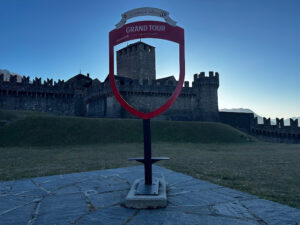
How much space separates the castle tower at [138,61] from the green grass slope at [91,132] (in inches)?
924

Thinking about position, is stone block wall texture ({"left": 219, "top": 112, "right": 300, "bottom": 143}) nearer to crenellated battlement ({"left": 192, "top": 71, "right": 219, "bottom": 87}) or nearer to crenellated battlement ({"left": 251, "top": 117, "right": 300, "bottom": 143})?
crenellated battlement ({"left": 251, "top": 117, "right": 300, "bottom": 143})

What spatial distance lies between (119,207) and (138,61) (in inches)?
1723

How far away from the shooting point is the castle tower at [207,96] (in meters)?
36.6

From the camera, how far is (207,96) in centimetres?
3688

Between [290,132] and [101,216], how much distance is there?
126ft

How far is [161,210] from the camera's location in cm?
254

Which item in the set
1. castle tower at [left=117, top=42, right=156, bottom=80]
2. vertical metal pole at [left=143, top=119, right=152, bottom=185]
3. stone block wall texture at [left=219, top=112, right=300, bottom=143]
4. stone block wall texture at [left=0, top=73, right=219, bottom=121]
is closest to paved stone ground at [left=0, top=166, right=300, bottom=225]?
vertical metal pole at [left=143, top=119, right=152, bottom=185]

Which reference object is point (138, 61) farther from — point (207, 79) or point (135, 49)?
point (207, 79)

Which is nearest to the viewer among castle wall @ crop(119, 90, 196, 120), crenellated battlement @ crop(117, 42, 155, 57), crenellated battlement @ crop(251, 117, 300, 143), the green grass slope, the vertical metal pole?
the vertical metal pole

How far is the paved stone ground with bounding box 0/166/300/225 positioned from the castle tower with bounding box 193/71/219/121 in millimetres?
34296

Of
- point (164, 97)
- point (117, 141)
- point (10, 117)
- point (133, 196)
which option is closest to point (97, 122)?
point (117, 141)

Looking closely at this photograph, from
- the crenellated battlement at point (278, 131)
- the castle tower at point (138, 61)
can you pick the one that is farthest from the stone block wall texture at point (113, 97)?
the castle tower at point (138, 61)

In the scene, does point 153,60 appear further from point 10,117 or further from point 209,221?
point 209,221

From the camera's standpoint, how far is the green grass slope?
1681cm
